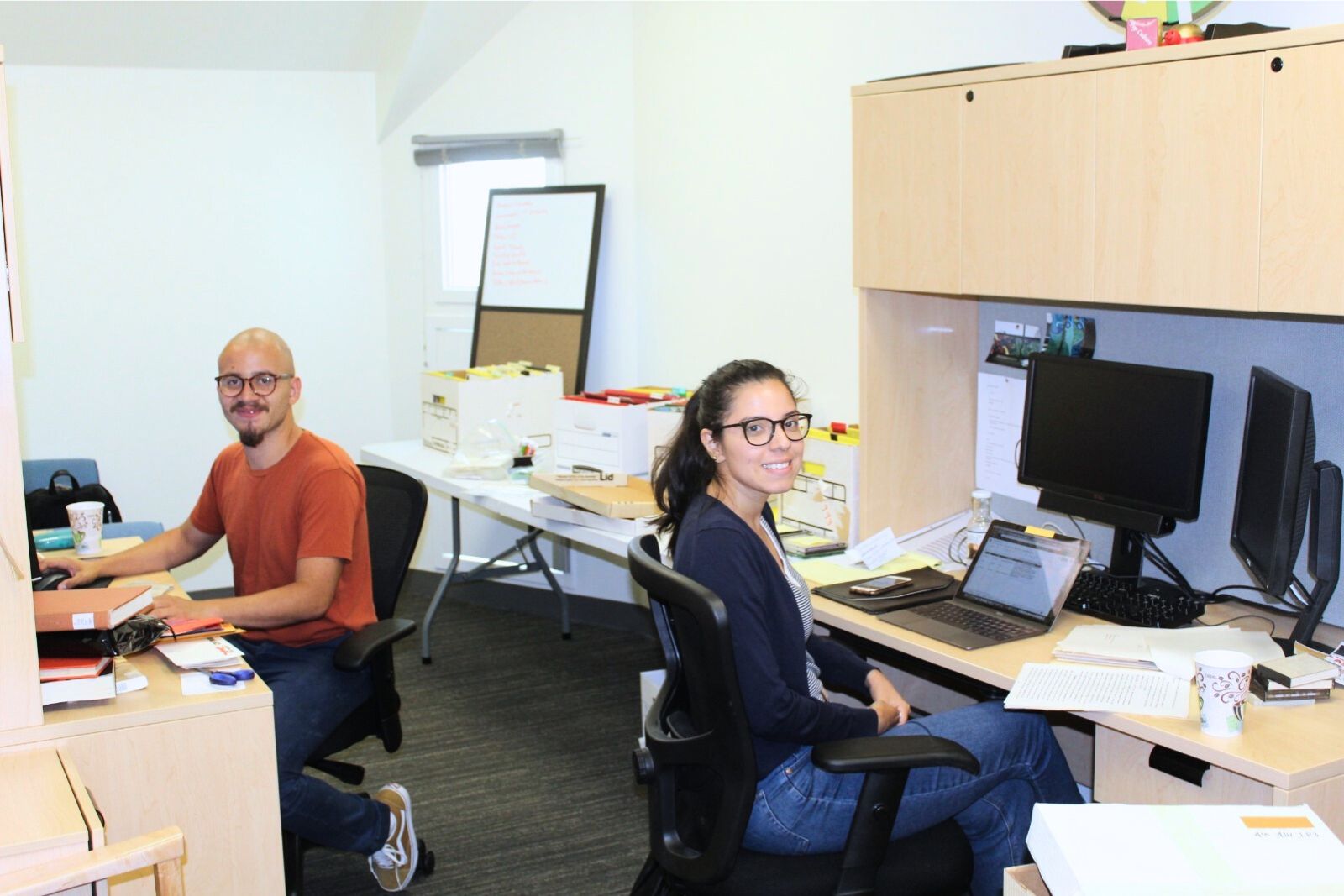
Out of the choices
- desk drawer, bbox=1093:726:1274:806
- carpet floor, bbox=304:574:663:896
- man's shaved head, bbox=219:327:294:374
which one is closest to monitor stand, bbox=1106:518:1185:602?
desk drawer, bbox=1093:726:1274:806

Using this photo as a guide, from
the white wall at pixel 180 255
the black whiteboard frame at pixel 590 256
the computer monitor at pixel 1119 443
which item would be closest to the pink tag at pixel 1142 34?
the computer monitor at pixel 1119 443

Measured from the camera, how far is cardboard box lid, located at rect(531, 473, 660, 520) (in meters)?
3.34

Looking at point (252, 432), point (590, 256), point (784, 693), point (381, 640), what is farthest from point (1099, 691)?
point (590, 256)

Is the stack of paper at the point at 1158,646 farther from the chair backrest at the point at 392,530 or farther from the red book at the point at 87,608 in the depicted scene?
the red book at the point at 87,608

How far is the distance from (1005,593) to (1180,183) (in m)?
0.86

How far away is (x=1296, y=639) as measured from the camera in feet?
7.36

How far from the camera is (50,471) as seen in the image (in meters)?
4.32

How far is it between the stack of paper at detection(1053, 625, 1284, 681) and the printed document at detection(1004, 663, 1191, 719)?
0.10 ft

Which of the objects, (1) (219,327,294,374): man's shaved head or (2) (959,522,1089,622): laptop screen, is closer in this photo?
(2) (959,522,1089,622): laptop screen

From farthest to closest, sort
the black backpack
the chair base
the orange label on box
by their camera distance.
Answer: the black backpack → the chair base → the orange label on box

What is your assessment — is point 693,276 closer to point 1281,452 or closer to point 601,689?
point 601,689

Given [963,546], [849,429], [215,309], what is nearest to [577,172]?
[215,309]

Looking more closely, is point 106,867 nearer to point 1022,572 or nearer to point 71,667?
point 71,667

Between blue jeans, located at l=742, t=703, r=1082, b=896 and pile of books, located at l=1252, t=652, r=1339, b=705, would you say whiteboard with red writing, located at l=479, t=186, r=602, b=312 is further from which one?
pile of books, located at l=1252, t=652, r=1339, b=705
